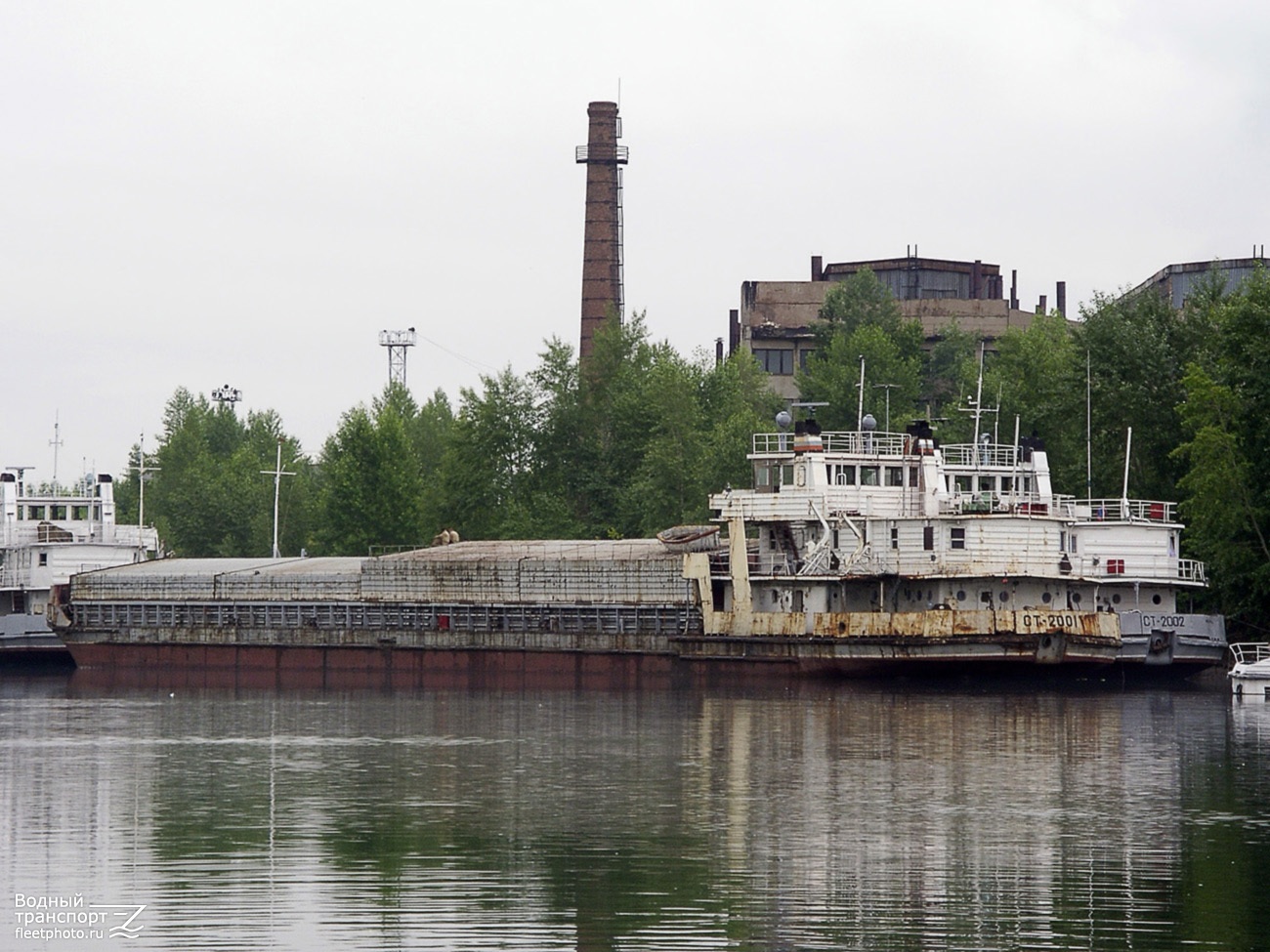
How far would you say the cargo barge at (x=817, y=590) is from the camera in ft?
221

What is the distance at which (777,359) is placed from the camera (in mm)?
145375

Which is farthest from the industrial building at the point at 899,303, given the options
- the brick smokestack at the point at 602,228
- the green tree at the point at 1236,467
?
the green tree at the point at 1236,467

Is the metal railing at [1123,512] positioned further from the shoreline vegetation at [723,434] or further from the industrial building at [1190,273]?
the industrial building at [1190,273]

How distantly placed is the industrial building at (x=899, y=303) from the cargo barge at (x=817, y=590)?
56677mm

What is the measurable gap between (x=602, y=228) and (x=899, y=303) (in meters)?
34.3

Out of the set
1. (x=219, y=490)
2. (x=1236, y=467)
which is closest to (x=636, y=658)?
(x=1236, y=467)

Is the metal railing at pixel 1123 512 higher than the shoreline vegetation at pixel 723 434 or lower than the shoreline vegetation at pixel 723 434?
lower

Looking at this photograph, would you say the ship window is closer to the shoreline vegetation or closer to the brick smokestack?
the shoreline vegetation

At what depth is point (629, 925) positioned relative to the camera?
2608 cm

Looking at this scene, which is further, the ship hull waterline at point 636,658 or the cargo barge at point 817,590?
the cargo barge at point 817,590

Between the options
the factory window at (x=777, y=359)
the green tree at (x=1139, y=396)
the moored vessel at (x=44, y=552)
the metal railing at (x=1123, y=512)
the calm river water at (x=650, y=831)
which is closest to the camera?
the calm river water at (x=650, y=831)

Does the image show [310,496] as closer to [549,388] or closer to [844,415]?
[549,388]

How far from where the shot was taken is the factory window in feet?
476

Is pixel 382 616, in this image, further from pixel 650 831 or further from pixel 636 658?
pixel 650 831
